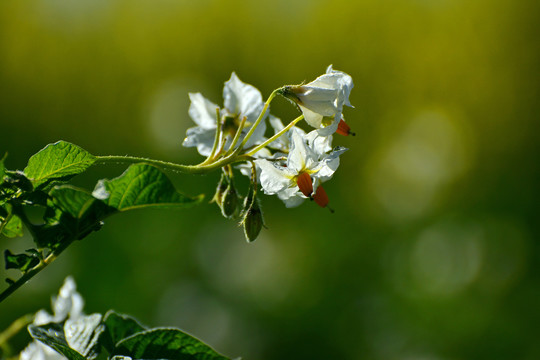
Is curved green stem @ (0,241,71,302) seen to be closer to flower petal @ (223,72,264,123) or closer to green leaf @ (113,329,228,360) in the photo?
green leaf @ (113,329,228,360)

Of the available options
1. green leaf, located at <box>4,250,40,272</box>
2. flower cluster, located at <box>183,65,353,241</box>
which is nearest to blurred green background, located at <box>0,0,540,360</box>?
flower cluster, located at <box>183,65,353,241</box>

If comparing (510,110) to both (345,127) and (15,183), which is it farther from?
(15,183)

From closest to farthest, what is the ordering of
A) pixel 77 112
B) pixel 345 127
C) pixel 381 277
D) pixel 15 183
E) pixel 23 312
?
1. pixel 15 183
2. pixel 345 127
3. pixel 23 312
4. pixel 381 277
5. pixel 77 112

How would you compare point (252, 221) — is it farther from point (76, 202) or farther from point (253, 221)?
point (76, 202)

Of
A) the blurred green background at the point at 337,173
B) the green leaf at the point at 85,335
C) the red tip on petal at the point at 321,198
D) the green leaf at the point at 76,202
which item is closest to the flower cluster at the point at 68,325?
the green leaf at the point at 85,335

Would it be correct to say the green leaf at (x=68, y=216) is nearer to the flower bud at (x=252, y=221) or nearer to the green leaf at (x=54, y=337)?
the green leaf at (x=54, y=337)

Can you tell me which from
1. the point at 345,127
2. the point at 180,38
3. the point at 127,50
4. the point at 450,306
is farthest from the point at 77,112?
the point at 345,127

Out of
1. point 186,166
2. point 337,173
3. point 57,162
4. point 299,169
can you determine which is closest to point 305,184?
point 299,169
